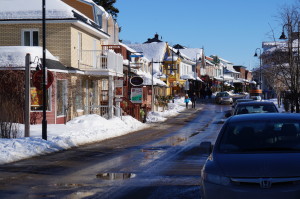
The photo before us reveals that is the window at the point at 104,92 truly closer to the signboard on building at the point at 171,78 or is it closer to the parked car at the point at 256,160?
the parked car at the point at 256,160

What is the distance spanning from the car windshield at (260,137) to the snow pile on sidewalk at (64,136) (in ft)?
29.8

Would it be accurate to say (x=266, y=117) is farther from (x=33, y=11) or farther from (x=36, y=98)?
(x=33, y=11)

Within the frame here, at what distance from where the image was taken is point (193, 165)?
14.5 m

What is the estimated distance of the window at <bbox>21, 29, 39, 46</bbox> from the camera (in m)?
33.7

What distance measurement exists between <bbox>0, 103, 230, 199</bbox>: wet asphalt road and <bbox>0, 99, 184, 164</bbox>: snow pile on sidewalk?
63cm

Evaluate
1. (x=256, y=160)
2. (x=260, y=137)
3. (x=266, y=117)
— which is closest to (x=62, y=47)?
(x=266, y=117)

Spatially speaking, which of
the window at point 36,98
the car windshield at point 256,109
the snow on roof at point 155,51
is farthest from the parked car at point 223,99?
the car windshield at point 256,109

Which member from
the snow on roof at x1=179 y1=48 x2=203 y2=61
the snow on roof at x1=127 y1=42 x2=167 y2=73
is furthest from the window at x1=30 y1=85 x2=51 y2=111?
the snow on roof at x1=179 y1=48 x2=203 y2=61

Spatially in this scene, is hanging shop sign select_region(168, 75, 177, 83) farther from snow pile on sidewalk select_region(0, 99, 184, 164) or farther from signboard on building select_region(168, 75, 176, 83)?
snow pile on sidewalk select_region(0, 99, 184, 164)

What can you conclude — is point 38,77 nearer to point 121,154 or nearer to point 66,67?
point 121,154

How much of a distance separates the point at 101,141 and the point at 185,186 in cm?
1344

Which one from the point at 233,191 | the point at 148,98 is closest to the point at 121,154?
the point at 233,191

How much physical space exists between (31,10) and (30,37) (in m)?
→ 1.68

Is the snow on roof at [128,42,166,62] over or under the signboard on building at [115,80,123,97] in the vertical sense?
over
